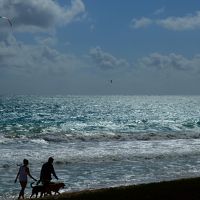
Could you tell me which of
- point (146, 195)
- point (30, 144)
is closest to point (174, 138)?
point (30, 144)

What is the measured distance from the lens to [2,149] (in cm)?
3988

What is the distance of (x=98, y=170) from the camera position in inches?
1143

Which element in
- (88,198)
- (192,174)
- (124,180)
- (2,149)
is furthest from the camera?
(2,149)

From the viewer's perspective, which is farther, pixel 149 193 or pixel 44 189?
pixel 44 189

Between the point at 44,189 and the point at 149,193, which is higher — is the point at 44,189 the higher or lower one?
the lower one

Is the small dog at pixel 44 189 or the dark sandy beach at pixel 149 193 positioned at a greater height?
the dark sandy beach at pixel 149 193

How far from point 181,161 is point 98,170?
791 centimetres

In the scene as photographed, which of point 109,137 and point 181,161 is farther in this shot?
point 109,137

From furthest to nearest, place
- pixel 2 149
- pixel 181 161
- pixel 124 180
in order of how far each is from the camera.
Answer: pixel 2 149, pixel 181 161, pixel 124 180

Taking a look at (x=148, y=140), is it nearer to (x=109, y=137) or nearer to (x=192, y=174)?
(x=109, y=137)

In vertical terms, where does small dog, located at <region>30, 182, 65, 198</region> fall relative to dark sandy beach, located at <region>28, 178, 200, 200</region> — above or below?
below

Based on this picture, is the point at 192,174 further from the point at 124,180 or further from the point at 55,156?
the point at 55,156

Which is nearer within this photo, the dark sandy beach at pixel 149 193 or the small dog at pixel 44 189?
the dark sandy beach at pixel 149 193

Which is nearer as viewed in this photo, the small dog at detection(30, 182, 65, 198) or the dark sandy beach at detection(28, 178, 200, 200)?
the dark sandy beach at detection(28, 178, 200, 200)
